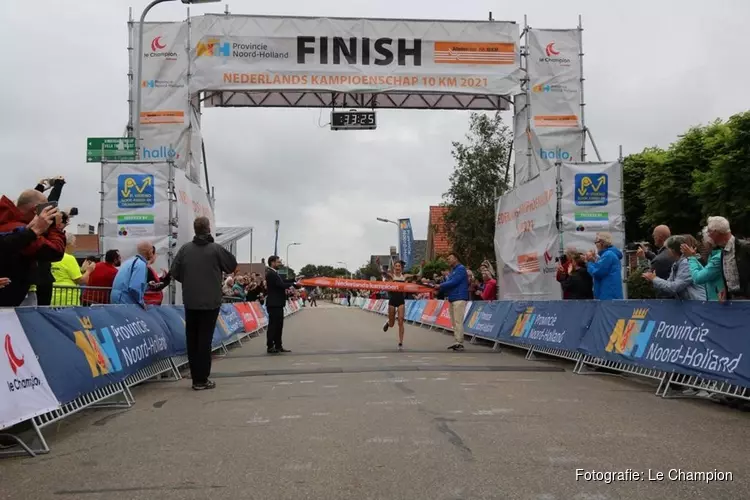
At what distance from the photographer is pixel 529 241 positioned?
50.5 ft

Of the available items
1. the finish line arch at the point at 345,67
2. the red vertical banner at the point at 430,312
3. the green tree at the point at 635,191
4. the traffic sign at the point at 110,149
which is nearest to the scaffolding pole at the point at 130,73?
the finish line arch at the point at 345,67

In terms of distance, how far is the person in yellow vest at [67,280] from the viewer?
872 centimetres

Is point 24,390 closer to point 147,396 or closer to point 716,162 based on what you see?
point 147,396

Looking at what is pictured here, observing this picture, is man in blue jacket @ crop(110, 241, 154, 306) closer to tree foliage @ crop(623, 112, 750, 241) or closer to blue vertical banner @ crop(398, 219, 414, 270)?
tree foliage @ crop(623, 112, 750, 241)

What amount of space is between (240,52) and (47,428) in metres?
11.6

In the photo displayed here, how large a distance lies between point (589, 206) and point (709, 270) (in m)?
6.37

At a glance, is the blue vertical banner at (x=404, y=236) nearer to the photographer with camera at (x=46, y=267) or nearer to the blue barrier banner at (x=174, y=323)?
the blue barrier banner at (x=174, y=323)

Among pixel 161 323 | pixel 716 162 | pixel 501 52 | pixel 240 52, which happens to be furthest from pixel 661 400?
pixel 716 162

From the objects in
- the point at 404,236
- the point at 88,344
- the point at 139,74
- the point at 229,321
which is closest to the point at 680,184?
the point at 404,236

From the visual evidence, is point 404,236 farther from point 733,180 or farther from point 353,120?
point 353,120

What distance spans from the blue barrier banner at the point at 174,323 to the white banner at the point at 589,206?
24.4 feet

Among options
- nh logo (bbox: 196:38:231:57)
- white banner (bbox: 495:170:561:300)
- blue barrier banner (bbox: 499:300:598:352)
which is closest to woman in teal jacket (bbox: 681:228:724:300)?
blue barrier banner (bbox: 499:300:598:352)

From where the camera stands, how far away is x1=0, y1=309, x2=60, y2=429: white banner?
5.05 meters

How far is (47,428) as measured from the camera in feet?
20.0
